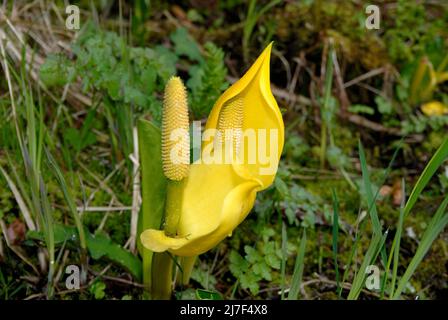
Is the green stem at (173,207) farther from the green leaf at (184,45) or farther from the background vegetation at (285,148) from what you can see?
the green leaf at (184,45)

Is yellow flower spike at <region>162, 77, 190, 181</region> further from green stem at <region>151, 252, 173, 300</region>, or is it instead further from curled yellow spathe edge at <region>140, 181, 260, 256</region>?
green stem at <region>151, 252, 173, 300</region>

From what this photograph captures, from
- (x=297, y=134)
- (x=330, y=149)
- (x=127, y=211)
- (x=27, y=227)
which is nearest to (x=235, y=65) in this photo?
(x=297, y=134)

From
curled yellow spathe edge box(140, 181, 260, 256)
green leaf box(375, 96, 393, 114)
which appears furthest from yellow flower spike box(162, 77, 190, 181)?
green leaf box(375, 96, 393, 114)

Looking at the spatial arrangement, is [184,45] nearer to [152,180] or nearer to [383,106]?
[383,106]

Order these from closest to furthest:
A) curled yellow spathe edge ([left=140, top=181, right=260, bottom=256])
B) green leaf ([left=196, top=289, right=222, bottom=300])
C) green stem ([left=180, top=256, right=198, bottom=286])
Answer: curled yellow spathe edge ([left=140, top=181, right=260, bottom=256]) < green leaf ([left=196, top=289, right=222, bottom=300]) < green stem ([left=180, top=256, right=198, bottom=286])

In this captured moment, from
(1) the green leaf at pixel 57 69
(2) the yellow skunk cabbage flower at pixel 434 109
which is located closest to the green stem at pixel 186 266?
(1) the green leaf at pixel 57 69

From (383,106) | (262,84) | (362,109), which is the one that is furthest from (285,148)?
(262,84)

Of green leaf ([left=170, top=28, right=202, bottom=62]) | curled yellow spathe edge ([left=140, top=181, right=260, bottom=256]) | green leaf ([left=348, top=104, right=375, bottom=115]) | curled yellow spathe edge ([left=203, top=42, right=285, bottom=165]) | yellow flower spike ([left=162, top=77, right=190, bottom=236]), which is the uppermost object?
green leaf ([left=170, top=28, right=202, bottom=62])
